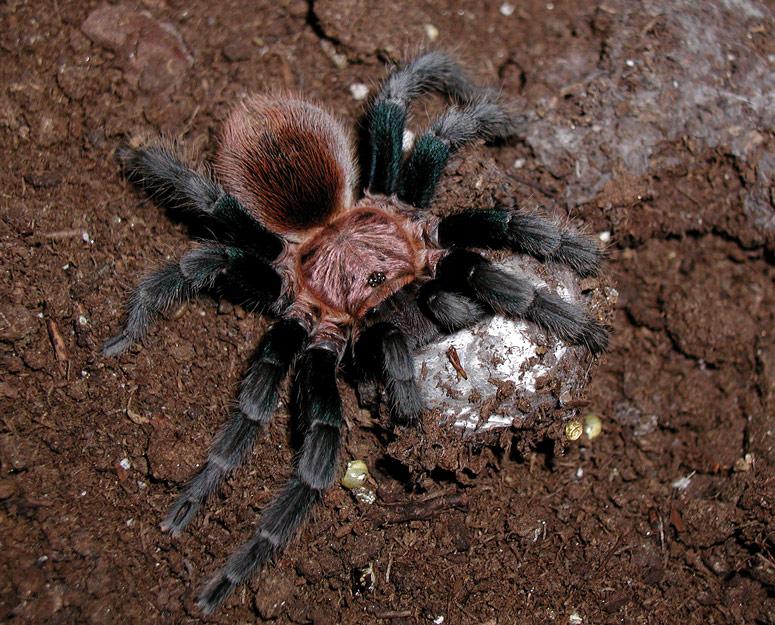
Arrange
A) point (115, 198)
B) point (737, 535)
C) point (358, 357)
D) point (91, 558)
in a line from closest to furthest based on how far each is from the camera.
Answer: point (91, 558) → point (358, 357) → point (737, 535) → point (115, 198)

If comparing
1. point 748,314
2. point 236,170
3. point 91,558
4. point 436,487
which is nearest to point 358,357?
point 436,487

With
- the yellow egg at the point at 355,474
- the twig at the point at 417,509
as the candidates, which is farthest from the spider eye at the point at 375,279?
the twig at the point at 417,509

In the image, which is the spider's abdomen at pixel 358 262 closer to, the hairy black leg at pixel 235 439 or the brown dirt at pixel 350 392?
the brown dirt at pixel 350 392

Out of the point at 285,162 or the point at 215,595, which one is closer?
the point at 215,595

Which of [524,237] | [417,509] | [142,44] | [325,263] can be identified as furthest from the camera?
[142,44]

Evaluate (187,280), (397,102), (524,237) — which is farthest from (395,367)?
(397,102)

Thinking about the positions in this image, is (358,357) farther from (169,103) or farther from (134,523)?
(169,103)

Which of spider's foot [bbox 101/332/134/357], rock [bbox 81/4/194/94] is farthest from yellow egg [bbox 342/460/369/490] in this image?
rock [bbox 81/4/194/94]

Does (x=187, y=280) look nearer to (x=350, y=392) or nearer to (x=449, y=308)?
(x=350, y=392)
